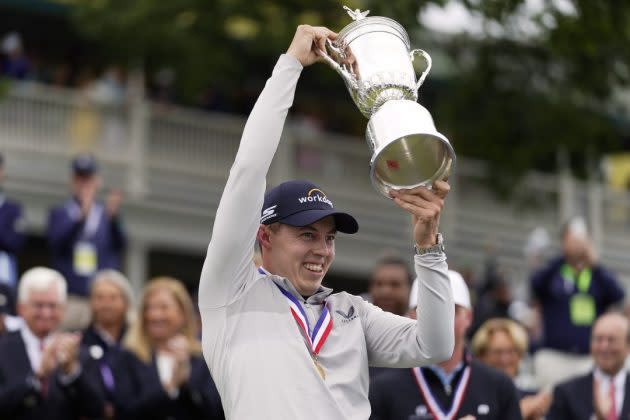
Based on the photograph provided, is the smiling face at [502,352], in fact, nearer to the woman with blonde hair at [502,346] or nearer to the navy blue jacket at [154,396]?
the woman with blonde hair at [502,346]

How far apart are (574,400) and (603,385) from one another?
9.7 inches

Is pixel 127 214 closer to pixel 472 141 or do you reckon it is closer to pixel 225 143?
pixel 225 143

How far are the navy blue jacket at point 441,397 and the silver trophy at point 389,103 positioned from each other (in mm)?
2660

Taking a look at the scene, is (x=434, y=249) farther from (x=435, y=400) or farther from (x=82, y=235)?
(x=82, y=235)

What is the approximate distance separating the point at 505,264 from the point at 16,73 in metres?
7.53

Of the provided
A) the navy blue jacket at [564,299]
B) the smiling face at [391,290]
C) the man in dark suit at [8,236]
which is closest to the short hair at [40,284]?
the smiling face at [391,290]

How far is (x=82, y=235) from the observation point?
1445 cm

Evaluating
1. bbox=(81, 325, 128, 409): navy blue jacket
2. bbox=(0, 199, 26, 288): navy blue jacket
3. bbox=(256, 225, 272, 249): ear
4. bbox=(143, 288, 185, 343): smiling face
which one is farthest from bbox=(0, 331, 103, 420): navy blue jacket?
bbox=(256, 225, 272, 249): ear

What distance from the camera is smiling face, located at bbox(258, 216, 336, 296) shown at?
620 cm

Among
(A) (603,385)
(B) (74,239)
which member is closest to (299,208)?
(A) (603,385)

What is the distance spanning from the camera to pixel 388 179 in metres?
5.94

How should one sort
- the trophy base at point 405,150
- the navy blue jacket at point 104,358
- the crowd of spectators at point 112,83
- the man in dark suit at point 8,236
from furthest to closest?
the crowd of spectators at point 112,83, the man in dark suit at point 8,236, the navy blue jacket at point 104,358, the trophy base at point 405,150

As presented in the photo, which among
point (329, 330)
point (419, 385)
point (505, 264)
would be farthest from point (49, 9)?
point (329, 330)

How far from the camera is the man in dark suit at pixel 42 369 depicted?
10.0m
